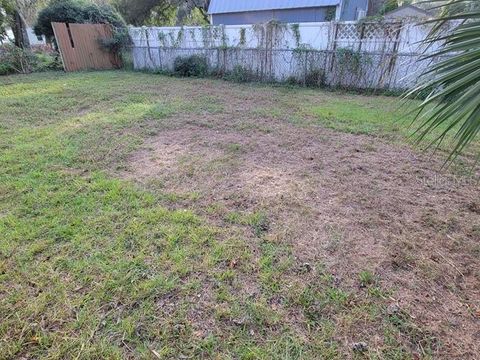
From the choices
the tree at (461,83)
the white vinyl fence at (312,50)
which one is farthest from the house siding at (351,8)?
the tree at (461,83)

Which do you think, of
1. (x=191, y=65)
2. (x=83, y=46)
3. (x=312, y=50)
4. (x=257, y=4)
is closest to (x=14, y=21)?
(x=83, y=46)

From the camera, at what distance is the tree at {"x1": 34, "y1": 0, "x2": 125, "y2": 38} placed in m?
9.46

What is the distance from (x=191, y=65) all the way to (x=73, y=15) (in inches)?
190

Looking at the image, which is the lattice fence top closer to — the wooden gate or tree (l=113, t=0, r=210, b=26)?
the wooden gate

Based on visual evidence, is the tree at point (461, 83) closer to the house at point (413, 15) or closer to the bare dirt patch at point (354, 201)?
the house at point (413, 15)

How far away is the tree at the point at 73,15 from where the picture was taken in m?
9.46

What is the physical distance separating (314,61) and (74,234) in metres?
6.72

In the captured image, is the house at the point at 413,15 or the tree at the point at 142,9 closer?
the house at the point at 413,15

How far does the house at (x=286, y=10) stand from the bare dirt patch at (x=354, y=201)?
8.77m

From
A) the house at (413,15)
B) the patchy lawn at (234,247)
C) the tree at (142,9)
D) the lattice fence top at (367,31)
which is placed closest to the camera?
the patchy lawn at (234,247)

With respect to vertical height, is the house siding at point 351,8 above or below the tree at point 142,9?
below

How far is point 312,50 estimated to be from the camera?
6.88 m

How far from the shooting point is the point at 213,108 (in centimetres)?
507

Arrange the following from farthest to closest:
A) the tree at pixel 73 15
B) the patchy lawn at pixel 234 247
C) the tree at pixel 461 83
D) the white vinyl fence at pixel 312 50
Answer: the tree at pixel 73 15 → the white vinyl fence at pixel 312 50 → the patchy lawn at pixel 234 247 → the tree at pixel 461 83
